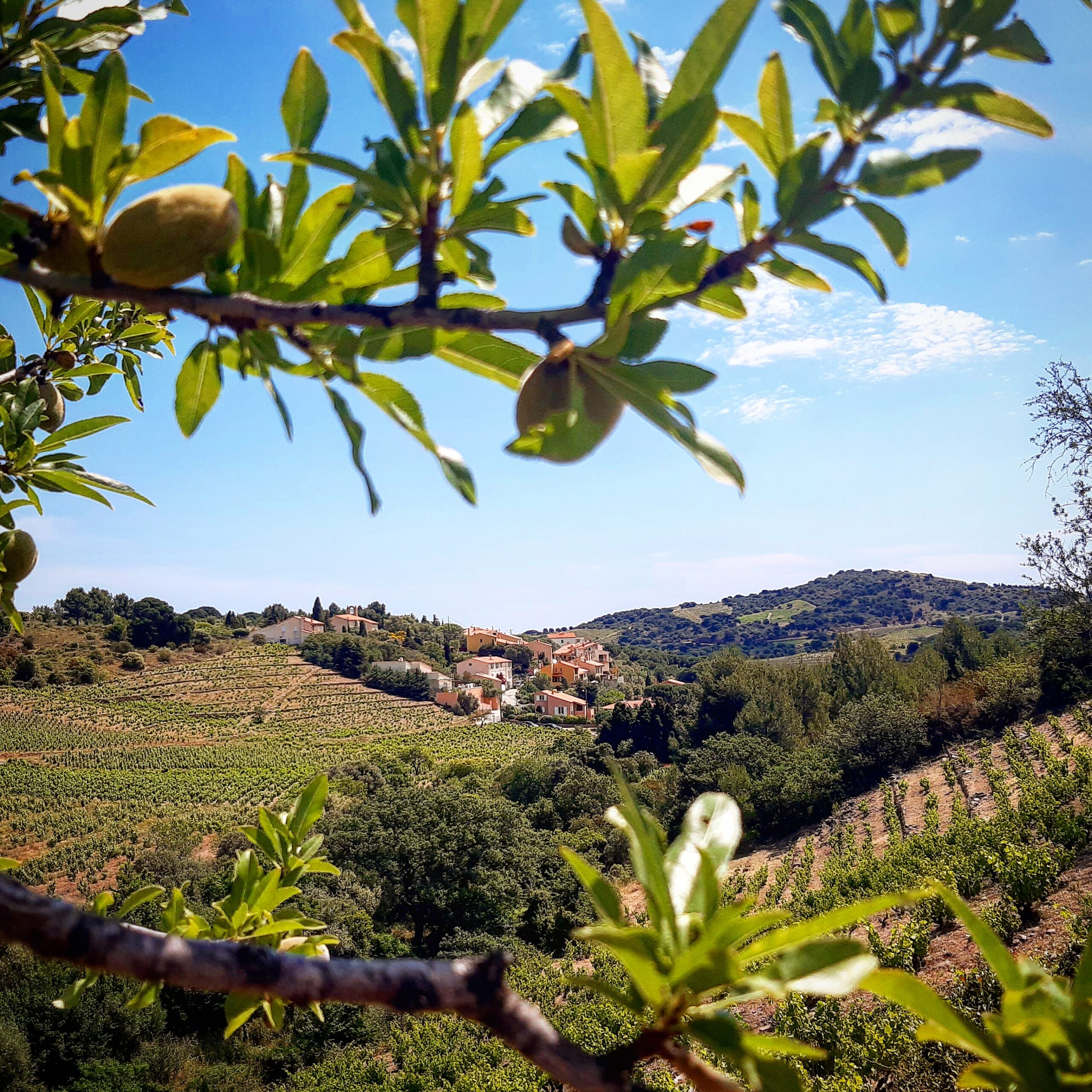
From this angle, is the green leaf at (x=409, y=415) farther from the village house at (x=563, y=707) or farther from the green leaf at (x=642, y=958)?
the village house at (x=563, y=707)

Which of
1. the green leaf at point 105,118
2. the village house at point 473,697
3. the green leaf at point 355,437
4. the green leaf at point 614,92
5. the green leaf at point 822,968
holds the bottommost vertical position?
the village house at point 473,697

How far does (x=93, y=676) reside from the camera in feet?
134

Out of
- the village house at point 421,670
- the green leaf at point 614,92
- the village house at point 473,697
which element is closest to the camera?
the green leaf at point 614,92

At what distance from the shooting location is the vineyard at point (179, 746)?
24.6m

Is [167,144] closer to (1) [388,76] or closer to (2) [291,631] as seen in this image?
(1) [388,76]

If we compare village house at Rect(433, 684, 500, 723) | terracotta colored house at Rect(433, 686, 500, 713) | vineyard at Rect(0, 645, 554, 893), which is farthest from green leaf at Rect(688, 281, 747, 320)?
terracotta colored house at Rect(433, 686, 500, 713)

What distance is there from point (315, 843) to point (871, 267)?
1192mm

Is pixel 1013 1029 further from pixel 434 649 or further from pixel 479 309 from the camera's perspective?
pixel 434 649

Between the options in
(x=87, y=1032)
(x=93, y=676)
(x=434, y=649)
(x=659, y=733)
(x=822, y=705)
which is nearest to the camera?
(x=87, y=1032)

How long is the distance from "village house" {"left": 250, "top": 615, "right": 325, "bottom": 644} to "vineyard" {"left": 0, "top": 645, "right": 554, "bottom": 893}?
522cm

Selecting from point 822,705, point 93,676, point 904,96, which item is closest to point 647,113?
point 904,96

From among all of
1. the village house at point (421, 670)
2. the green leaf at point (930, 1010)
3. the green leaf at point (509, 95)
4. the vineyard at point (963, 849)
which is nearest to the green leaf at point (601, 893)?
the green leaf at point (930, 1010)

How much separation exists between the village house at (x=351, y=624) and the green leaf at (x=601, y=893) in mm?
57166

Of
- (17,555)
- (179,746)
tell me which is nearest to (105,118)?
(17,555)
